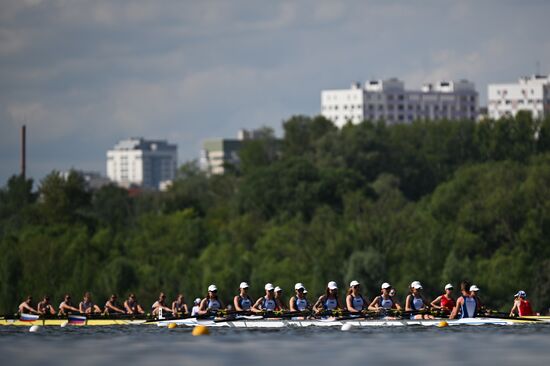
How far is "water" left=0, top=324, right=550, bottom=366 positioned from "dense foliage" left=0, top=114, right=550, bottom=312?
132ft

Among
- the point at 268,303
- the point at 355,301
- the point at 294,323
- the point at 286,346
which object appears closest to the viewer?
the point at 286,346

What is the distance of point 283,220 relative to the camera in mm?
100750

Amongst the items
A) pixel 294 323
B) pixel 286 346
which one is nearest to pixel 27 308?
pixel 294 323

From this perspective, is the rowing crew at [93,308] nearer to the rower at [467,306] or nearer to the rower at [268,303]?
the rower at [268,303]

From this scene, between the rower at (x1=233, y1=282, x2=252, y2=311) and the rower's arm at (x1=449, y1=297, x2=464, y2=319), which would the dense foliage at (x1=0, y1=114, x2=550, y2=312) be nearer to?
the rower at (x1=233, y1=282, x2=252, y2=311)

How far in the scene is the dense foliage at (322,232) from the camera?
276 feet

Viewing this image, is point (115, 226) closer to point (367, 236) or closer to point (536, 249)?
point (367, 236)

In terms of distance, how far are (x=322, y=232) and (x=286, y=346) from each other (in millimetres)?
53713

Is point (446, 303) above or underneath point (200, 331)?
above

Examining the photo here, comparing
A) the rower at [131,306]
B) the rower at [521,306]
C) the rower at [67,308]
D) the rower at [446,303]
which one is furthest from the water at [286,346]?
the rower at [131,306]

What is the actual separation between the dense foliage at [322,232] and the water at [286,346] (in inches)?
1590

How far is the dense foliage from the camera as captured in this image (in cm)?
8419

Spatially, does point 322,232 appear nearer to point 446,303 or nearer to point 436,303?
point 436,303

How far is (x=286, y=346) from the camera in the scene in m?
36.0
